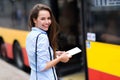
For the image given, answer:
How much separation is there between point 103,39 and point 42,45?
2183mm

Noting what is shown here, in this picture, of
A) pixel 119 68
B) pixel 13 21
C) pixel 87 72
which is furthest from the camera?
pixel 13 21

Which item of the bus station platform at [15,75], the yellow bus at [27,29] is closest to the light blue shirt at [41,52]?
the yellow bus at [27,29]

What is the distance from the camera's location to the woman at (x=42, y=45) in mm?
2889

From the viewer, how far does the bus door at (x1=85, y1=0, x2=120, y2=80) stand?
457cm

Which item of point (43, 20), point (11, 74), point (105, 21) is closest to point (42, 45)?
point (43, 20)

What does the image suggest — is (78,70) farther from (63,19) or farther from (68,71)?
(63,19)

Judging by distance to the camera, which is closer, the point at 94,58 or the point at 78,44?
the point at 94,58

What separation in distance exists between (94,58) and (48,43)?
2.27m

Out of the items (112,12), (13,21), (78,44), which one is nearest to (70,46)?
(78,44)

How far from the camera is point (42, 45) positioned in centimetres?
287

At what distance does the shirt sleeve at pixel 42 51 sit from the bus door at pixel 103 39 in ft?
6.17

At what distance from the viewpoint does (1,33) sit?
32.6 feet

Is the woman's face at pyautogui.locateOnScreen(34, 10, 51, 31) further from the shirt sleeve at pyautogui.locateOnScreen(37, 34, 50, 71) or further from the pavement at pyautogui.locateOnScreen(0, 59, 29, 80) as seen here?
the pavement at pyautogui.locateOnScreen(0, 59, 29, 80)

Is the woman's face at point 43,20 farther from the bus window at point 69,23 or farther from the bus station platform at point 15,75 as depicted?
the bus window at point 69,23
